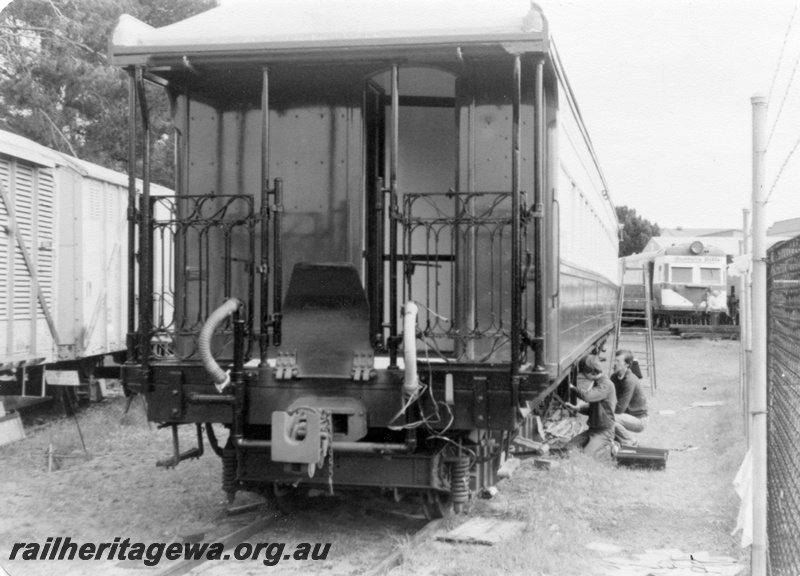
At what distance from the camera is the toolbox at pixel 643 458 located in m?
8.27

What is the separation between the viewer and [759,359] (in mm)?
4008

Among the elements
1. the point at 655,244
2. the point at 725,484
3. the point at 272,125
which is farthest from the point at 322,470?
the point at 655,244

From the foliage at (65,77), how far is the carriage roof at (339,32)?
28.4 ft

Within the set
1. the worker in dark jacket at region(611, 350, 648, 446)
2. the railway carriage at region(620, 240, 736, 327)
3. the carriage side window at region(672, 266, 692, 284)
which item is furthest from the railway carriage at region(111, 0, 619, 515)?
the carriage side window at region(672, 266, 692, 284)

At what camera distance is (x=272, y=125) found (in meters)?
5.95

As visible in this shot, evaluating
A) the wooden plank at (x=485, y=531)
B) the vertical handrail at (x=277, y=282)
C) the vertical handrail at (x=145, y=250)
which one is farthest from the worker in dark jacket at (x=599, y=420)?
A: the vertical handrail at (x=145, y=250)

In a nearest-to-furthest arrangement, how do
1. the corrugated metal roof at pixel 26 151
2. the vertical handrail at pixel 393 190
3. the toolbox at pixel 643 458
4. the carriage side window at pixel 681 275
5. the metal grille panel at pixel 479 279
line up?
the vertical handrail at pixel 393 190 → the metal grille panel at pixel 479 279 → the toolbox at pixel 643 458 → the corrugated metal roof at pixel 26 151 → the carriage side window at pixel 681 275

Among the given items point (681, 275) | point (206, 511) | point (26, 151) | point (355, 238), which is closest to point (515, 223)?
point (355, 238)

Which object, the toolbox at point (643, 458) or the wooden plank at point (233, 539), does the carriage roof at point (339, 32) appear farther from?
the toolbox at point (643, 458)

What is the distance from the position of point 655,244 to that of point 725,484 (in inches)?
1236

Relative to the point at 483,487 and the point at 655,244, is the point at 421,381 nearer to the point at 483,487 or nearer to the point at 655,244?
the point at 483,487

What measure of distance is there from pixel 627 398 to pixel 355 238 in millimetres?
5649

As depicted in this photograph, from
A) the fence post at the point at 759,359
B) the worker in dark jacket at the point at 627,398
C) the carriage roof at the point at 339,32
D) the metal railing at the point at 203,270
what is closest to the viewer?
the fence post at the point at 759,359

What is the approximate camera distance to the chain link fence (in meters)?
3.70
